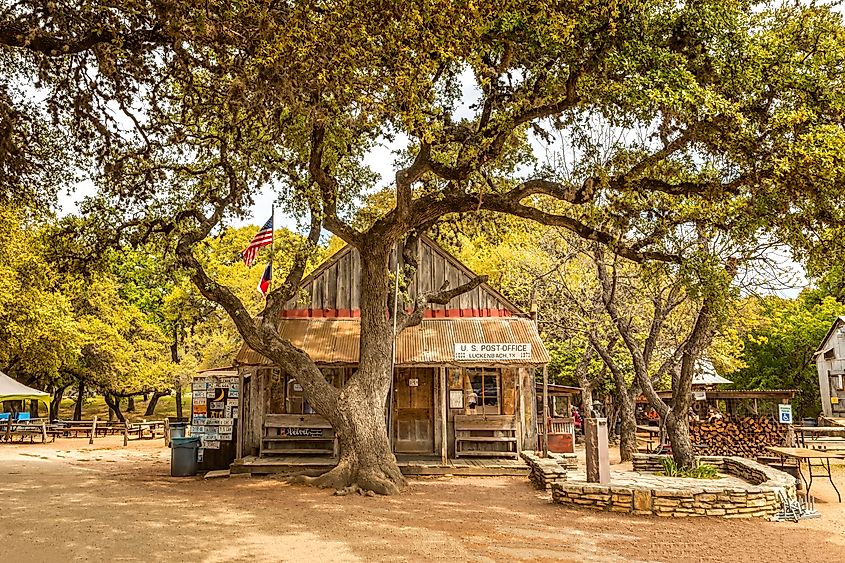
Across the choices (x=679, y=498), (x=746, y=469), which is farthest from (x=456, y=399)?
(x=679, y=498)

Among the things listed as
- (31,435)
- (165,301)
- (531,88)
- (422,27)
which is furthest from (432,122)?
(165,301)

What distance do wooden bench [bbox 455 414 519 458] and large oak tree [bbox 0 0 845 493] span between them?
3.53 m

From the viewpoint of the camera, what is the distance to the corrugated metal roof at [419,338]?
15492 millimetres

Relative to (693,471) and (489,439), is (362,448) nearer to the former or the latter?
(489,439)

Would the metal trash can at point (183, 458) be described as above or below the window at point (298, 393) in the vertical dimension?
below

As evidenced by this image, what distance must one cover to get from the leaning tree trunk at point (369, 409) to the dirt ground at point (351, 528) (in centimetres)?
52

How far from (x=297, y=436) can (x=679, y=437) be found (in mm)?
8673

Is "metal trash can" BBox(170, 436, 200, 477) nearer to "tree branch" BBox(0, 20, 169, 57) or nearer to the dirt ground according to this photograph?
the dirt ground

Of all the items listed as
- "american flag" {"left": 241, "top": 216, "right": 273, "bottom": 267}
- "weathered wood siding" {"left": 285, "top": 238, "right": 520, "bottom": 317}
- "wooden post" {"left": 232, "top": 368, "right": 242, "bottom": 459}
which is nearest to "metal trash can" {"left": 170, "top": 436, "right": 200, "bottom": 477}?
"wooden post" {"left": 232, "top": 368, "right": 242, "bottom": 459}

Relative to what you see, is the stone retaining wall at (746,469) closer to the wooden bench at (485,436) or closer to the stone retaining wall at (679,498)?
the stone retaining wall at (679,498)

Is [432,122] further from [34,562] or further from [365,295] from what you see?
[34,562]

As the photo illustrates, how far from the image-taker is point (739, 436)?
18.8 metres

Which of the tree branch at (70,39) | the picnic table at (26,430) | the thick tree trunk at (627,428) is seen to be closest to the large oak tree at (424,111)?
the tree branch at (70,39)

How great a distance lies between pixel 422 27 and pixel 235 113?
2819 millimetres
